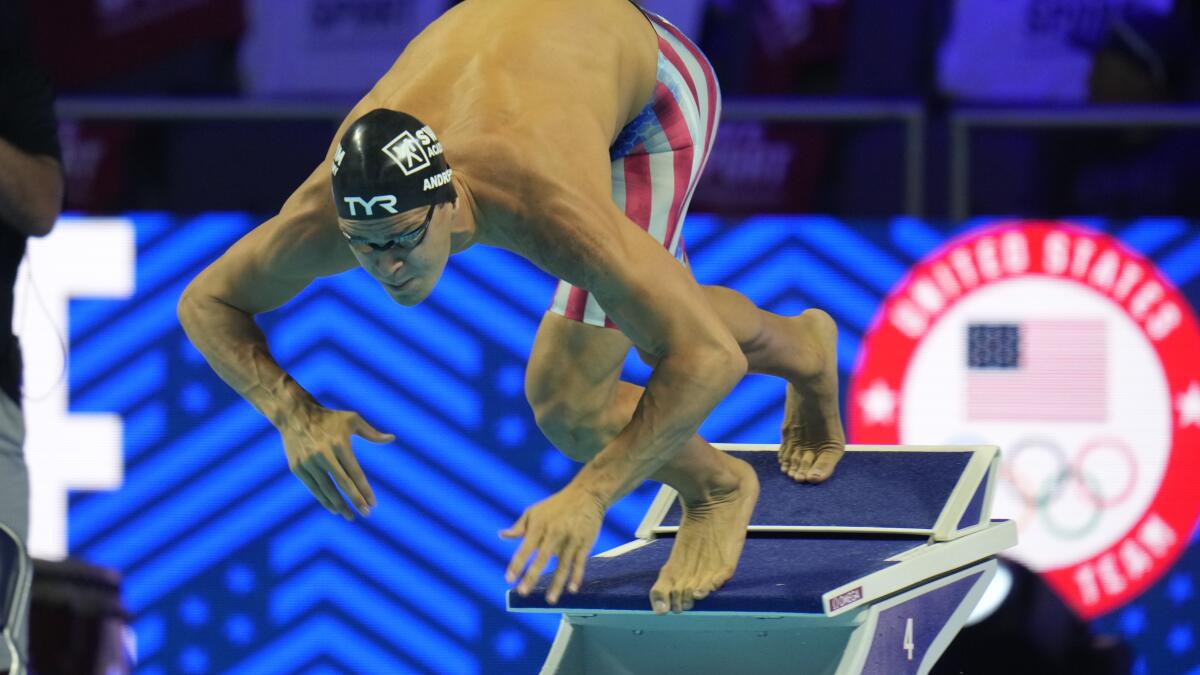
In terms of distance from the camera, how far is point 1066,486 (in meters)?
5.45

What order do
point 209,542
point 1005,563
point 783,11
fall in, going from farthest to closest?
point 783,11, point 209,542, point 1005,563

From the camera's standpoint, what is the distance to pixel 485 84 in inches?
139

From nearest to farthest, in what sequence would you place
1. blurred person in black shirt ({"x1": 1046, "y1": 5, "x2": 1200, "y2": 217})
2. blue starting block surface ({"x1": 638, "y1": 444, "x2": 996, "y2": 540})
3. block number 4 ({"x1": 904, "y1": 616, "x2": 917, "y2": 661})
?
block number 4 ({"x1": 904, "y1": 616, "x2": 917, "y2": 661}) → blue starting block surface ({"x1": 638, "y1": 444, "x2": 996, "y2": 540}) → blurred person in black shirt ({"x1": 1046, "y1": 5, "x2": 1200, "y2": 217})

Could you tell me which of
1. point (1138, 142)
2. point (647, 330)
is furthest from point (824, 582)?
point (1138, 142)

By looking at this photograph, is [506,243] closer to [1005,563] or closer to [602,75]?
[602,75]

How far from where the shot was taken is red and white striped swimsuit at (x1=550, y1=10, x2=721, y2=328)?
4.05 m

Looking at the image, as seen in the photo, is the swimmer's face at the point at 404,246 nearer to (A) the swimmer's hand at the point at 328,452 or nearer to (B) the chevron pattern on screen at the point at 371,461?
(A) the swimmer's hand at the point at 328,452

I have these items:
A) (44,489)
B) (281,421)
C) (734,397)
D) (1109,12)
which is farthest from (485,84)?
(1109,12)

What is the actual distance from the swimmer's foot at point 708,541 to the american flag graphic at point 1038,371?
58.7 inches

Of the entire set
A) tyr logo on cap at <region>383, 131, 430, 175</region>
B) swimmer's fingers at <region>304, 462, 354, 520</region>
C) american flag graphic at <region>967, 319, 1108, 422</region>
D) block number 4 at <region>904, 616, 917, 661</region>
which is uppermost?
american flag graphic at <region>967, 319, 1108, 422</region>

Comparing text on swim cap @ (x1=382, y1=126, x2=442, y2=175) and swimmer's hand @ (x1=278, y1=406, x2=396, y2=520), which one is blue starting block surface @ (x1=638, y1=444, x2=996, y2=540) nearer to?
swimmer's hand @ (x1=278, y1=406, x2=396, y2=520)

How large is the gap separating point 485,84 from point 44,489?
2.69m

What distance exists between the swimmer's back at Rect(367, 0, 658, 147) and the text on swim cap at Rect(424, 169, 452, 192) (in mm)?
194

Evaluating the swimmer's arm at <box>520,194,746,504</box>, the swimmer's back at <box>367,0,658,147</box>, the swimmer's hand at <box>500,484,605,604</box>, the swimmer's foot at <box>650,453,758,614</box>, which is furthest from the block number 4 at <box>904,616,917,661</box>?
the swimmer's back at <box>367,0,658,147</box>
